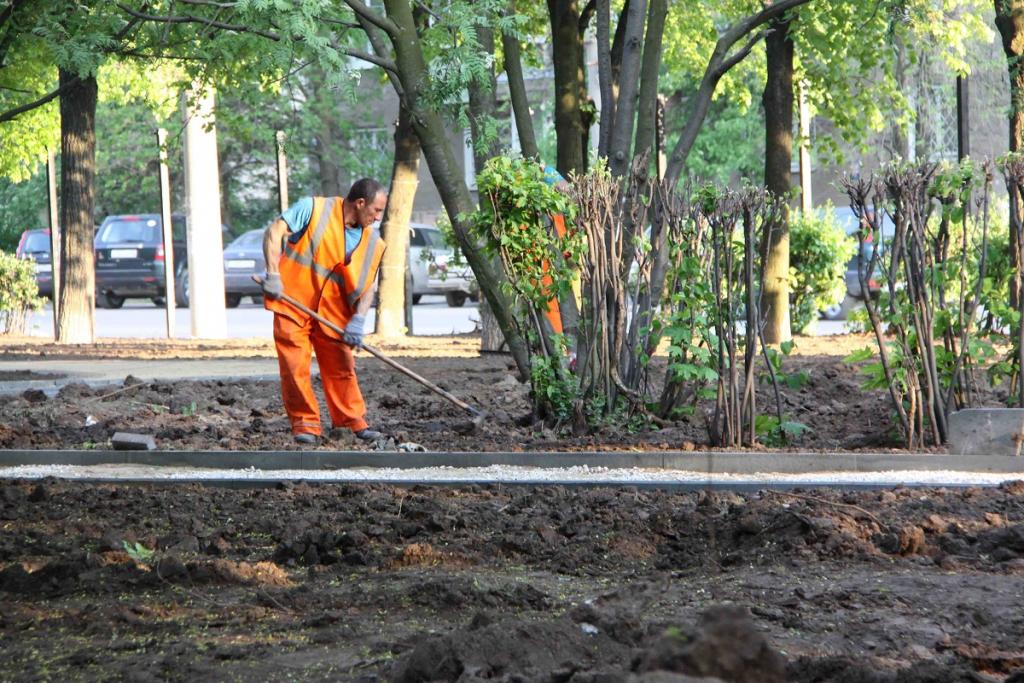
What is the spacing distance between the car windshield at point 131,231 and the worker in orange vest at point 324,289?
2354 centimetres

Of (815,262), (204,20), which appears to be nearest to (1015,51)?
(815,262)

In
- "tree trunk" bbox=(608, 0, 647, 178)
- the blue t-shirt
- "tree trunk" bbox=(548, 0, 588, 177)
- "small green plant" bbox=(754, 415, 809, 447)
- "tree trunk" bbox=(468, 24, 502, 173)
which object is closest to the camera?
"small green plant" bbox=(754, 415, 809, 447)

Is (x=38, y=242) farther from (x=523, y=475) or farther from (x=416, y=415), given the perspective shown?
(x=523, y=475)

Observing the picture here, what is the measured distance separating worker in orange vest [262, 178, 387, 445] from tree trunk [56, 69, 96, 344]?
981cm

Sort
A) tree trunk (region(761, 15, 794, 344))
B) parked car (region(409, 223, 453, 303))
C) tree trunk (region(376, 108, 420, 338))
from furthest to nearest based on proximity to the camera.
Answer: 1. parked car (region(409, 223, 453, 303))
2. tree trunk (region(376, 108, 420, 338))
3. tree trunk (region(761, 15, 794, 344))

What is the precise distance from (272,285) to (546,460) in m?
2.20

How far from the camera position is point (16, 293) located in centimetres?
2288

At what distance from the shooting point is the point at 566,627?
406cm

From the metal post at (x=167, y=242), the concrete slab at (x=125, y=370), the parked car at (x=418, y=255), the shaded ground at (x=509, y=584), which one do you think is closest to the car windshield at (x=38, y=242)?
the parked car at (x=418, y=255)

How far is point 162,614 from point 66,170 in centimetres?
1482

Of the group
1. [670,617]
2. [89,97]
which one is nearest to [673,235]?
[670,617]

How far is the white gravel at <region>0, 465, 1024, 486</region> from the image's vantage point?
7.04 m

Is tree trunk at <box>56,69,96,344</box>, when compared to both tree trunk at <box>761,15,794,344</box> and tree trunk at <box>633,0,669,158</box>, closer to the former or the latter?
tree trunk at <box>761,15,794,344</box>

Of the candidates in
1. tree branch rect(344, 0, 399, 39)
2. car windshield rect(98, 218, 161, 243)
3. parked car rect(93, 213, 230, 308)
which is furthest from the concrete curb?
car windshield rect(98, 218, 161, 243)
